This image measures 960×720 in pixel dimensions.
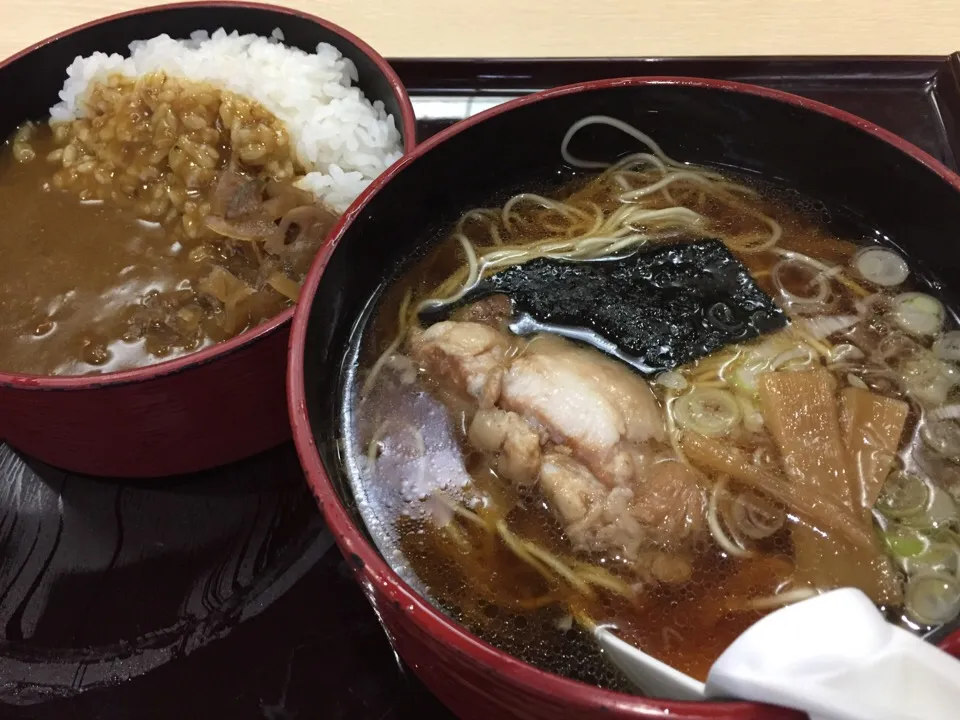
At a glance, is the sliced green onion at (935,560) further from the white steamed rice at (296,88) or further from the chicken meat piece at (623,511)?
the white steamed rice at (296,88)

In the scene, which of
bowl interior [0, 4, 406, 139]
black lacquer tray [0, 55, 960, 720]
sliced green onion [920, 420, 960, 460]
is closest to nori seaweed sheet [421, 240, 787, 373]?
sliced green onion [920, 420, 960, 460]

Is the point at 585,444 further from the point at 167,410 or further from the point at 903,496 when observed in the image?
the point at 167,410

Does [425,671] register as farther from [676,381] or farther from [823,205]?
[823,205]

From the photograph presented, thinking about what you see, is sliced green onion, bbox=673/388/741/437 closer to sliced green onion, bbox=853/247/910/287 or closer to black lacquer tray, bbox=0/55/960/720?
sliced green onion, bbox=853/247/910/287

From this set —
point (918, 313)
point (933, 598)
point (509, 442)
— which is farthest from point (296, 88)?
point (933, 598)

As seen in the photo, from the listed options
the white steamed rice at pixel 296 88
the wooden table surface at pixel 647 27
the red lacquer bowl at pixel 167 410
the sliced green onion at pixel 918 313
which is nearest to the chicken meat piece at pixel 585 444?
the red lacquer bowl at pixel 167 410

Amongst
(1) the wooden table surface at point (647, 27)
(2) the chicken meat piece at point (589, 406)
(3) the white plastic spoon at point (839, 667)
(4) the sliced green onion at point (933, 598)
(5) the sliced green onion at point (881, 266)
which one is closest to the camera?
(3) the white plastic spoon at point (839, 667)
